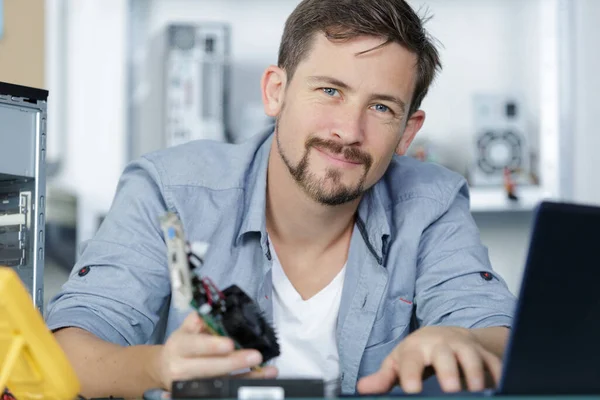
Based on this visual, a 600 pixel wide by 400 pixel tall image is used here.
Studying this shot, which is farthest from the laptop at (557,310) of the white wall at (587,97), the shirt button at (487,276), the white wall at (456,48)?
the white wall at (587,97)


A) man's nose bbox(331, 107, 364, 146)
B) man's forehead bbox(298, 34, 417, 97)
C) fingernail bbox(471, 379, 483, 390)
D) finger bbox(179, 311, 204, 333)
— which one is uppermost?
man's forehead bbox(298, 34, 417, 97)

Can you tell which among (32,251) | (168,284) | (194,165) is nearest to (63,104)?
(194,165)

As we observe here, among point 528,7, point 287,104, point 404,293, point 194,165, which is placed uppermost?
point 528,7

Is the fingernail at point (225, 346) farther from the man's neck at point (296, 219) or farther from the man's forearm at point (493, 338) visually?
the man's neck at point (296, 219)

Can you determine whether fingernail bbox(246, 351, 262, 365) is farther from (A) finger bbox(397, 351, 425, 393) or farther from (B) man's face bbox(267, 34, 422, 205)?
(B) man's face bbox(267, 34, 422, 205)

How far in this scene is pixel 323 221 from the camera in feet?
5.14

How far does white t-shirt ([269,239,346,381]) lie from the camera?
4.79 feet

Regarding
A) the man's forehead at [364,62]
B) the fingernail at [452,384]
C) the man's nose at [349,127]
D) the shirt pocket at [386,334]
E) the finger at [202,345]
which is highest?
the man's forehead at [364,62]

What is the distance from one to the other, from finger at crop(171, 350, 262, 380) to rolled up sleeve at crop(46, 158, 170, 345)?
42 centimetres

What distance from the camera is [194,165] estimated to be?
1539mm

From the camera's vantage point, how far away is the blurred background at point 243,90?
2.93 metres

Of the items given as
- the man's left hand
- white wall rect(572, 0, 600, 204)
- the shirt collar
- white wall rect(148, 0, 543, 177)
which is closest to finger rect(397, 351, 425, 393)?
the man's left hand

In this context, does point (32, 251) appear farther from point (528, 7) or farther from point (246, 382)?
point (528, 7)

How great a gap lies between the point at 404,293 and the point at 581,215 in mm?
849
